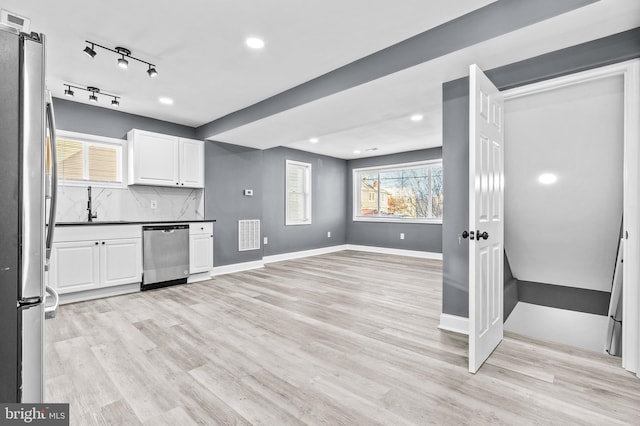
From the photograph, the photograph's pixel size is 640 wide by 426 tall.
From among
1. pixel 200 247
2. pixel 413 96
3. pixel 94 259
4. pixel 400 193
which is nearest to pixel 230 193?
pixel 200 247

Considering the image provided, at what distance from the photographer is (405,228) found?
738 cm

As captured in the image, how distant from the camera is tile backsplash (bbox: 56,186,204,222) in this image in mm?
4133

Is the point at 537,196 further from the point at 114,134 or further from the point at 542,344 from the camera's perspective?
the point at 114,134

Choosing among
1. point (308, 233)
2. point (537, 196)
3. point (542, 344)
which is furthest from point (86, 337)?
point (308, 233)

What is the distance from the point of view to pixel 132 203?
464 centimetres

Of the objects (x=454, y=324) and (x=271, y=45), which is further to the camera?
(x=454, y=324)

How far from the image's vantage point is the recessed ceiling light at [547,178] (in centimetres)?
278

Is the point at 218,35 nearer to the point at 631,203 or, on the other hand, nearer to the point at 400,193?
the point at 631,203

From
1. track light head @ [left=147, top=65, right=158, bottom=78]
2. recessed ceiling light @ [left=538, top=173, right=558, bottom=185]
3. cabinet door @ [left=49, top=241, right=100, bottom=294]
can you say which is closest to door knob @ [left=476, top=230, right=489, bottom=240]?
recessed ceiling light @ [left=538, top=173, right=558, bottom=185]

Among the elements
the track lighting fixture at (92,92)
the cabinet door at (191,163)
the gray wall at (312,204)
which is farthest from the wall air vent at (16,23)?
the gray wall at (312,204)

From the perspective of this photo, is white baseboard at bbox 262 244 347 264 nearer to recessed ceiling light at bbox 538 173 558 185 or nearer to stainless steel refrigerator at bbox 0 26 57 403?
recessed ceiling light at bbox 538 173 558 185

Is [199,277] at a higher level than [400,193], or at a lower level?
lower

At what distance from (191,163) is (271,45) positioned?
2.91 metres

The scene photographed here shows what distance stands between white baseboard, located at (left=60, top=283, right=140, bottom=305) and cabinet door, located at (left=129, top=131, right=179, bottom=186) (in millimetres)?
1482
